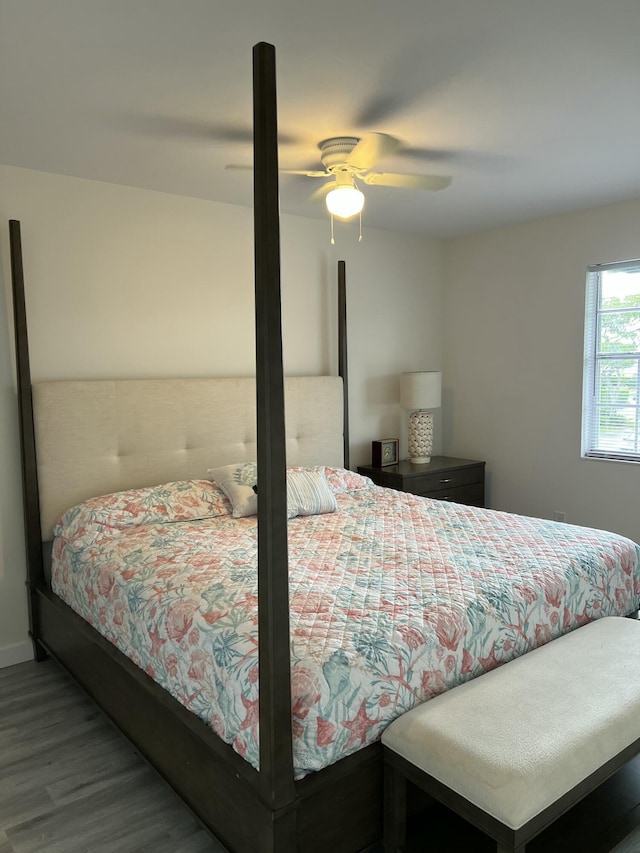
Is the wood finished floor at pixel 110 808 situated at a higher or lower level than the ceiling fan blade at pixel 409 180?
lower

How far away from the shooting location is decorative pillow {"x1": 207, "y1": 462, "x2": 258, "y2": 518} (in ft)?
10.5

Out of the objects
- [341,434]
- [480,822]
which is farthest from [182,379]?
[480,822]

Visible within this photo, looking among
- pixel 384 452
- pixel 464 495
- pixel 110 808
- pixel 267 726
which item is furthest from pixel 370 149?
pixel 464 495

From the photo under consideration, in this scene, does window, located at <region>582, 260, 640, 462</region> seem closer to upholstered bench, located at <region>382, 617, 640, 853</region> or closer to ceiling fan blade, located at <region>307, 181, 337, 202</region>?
ceiling fan blade, located at <region>307, 181, 337, 202</region>

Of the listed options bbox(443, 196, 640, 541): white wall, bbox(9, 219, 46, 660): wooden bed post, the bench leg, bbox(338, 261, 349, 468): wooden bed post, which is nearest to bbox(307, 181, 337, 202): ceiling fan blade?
bbox(338, 261, 349, 468): wooden bed post

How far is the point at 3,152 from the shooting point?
2820 mm

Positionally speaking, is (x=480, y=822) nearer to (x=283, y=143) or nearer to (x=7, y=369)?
(x=283, y=143)

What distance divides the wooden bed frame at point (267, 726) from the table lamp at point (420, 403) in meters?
2.76

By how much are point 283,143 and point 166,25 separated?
97cm

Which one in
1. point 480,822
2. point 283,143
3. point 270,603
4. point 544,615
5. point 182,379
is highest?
point 283,143

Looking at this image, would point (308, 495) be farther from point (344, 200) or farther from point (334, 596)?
point (344, 200)

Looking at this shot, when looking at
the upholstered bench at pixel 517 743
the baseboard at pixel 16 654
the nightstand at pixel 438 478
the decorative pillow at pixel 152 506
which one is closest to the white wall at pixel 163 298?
the baseboard at pixel 16 654

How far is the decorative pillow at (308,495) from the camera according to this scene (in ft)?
10.7

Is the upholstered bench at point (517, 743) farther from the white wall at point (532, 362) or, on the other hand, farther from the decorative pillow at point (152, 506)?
the white wall at point (532, 362)
